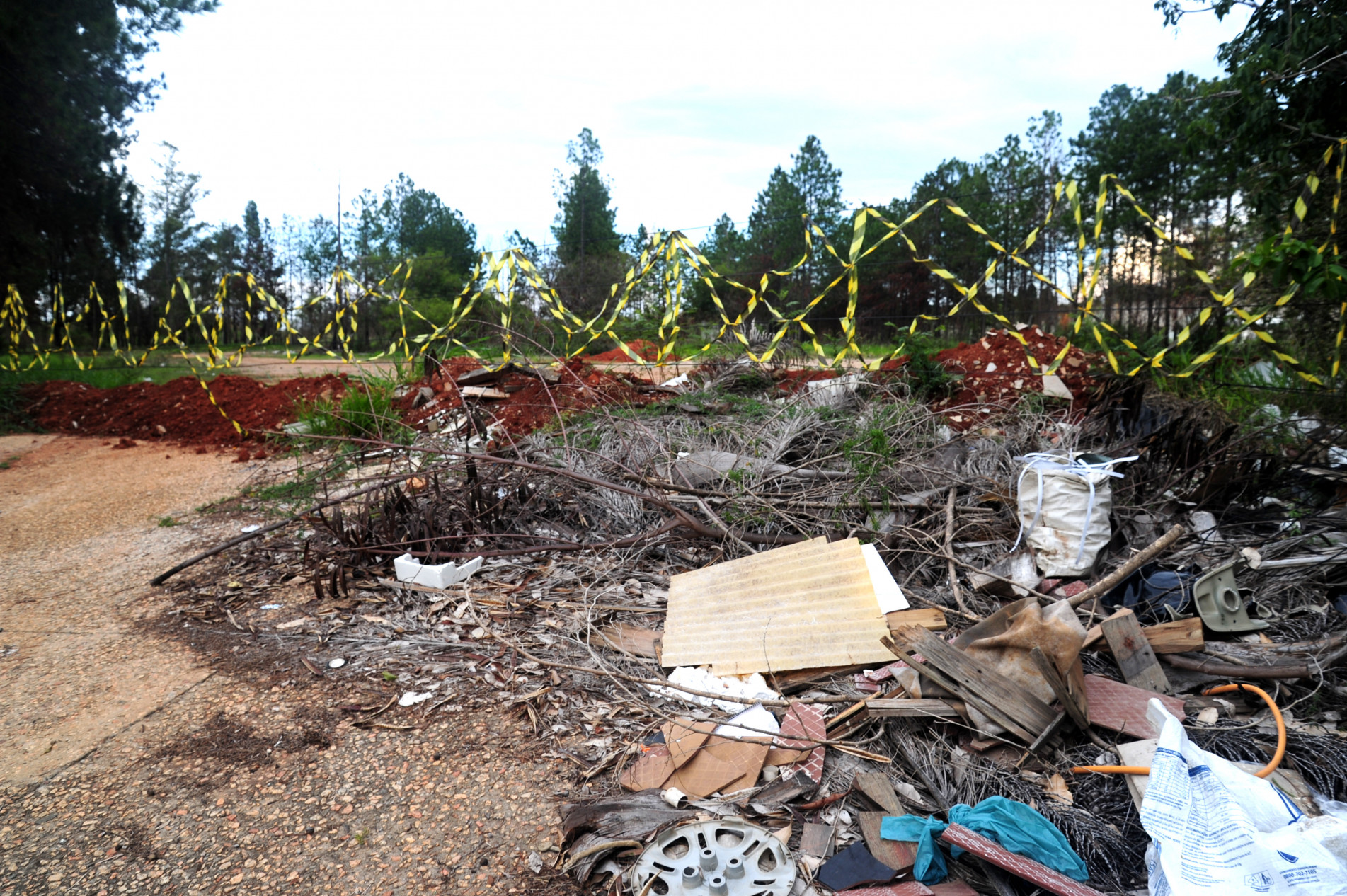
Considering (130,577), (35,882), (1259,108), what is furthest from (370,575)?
(1259,108)

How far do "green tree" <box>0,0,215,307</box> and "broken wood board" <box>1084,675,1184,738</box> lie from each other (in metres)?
11.4

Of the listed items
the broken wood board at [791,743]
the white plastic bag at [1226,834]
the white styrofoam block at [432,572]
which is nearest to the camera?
the white plastic bag at [1226,834]

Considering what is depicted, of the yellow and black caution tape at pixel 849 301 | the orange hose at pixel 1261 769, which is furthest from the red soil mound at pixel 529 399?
the orange hose at pixel 1261 769

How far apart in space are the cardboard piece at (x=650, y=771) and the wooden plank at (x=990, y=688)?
0.93 m

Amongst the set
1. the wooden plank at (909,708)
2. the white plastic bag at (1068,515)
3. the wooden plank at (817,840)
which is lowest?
the wooden plank at (817,840)

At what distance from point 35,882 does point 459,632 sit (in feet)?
5.21

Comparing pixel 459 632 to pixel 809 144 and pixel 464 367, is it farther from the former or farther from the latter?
pixel 809 144

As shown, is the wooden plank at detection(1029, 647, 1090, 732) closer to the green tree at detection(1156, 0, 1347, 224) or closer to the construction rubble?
the construction rubble

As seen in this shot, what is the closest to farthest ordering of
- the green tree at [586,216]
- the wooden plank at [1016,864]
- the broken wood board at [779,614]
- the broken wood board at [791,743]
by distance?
the wooden plank at [1016,864], the broken wood board at [791,743], the broken wood board at [779,614], the green tree at [586,216]

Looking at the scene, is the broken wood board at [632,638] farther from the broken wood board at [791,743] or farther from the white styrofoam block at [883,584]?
the white styrofoam block at [883,584]

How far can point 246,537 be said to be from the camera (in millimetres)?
3986

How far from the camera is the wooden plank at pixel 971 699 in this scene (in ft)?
7.29

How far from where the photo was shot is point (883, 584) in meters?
3.08

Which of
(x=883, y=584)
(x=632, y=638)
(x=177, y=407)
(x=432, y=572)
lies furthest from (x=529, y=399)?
(x=883, y=584)
